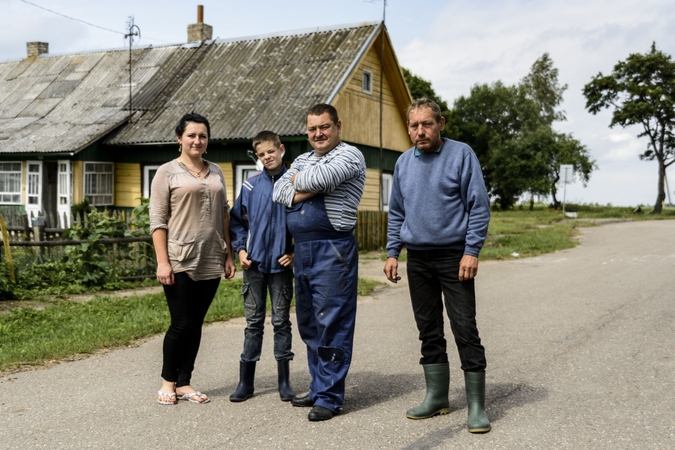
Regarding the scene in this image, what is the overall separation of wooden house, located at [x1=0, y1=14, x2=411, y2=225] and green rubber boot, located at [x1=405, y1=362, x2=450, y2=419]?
48.3 feet

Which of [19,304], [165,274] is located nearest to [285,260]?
[165,274]

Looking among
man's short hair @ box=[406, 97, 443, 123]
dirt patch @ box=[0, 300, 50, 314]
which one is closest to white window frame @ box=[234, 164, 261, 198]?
dirt patch @ box=[0, 300, 50, 314]

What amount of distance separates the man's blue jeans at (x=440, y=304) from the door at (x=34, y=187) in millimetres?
20102

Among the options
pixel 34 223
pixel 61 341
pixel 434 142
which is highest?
pixel 434 142

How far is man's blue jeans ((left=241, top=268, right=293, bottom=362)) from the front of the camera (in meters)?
5.34

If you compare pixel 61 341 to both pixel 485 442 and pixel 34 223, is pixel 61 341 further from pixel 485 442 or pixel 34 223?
pixel 34 223

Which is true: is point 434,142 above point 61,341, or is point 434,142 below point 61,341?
above

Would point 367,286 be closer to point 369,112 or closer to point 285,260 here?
point 285,260

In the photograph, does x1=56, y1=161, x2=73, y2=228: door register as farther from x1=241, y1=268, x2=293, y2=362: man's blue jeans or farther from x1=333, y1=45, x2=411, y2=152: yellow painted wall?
x1=241, y1=268, x2=293, y2=362: man's blue jeans

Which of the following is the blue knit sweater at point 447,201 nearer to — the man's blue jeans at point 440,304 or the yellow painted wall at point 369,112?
the man's blue jeans at point 440,304

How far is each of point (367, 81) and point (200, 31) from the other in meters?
7.10

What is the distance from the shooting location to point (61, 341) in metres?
7.44

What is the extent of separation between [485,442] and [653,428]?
109 centimetres

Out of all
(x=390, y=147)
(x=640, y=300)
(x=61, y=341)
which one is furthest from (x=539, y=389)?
(x=390, y=147)
